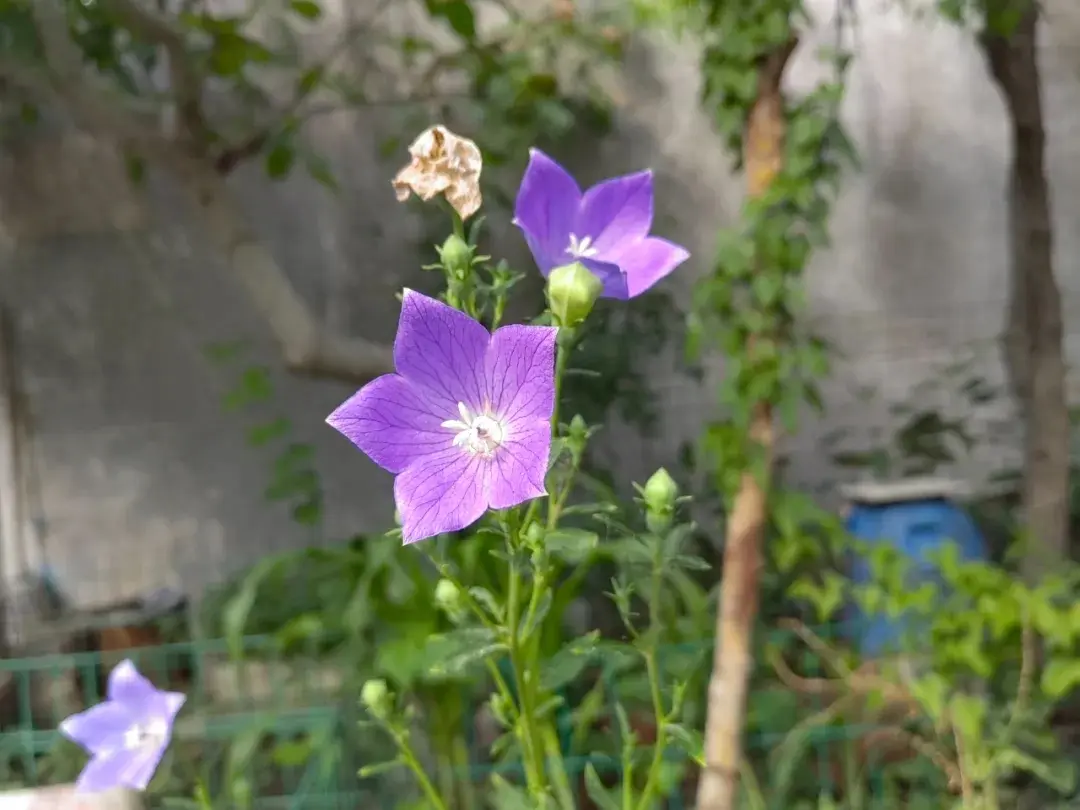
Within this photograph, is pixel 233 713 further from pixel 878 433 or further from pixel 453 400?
pixel 878 433

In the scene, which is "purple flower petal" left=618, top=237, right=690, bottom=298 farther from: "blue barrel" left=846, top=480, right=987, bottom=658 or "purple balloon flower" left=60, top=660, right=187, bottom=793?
"blue barrel" left=846, top=480, right=987, bottom=658

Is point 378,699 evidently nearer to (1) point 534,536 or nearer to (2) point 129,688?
(1) point 534,536

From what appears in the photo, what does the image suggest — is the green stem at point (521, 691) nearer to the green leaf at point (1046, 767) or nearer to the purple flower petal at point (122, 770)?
the purple flower petal at point (122, 770)

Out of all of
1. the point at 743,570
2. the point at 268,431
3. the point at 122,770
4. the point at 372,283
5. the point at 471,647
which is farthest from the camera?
the point at 372,283

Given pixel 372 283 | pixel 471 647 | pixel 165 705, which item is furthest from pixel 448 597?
pixel 372 283

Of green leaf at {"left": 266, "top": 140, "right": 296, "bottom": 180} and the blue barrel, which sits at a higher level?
green leaf at {"left": 266, "top": 140, "right": 296, "bottom": 180}

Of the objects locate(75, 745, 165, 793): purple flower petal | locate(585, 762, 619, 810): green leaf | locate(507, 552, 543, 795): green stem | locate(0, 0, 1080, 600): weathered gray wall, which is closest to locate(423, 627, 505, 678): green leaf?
locate(507, 552, 543, 795): green stem

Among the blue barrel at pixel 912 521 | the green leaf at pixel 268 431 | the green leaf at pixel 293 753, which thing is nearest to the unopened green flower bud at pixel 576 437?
the green leaf at pixel 293 753

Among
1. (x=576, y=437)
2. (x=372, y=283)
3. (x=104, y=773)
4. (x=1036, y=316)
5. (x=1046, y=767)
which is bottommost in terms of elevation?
(x=1046, y=767)
